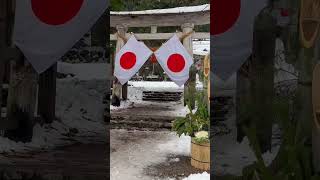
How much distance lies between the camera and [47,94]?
9.30 feet

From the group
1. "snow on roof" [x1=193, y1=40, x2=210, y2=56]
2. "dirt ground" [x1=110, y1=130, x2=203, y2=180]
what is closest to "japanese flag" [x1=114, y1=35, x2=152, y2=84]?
"dirt ground" [x1=110, y1=130, x2=203, y2=180]

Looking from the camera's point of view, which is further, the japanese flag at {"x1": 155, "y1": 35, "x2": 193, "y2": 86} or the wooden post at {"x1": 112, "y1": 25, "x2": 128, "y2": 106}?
the wooden post at {"x1": 112, "y1": 25, "x2": 128, "y2": 106}

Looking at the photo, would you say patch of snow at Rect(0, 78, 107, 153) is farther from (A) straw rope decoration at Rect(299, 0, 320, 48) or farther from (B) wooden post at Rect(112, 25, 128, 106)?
(B) wooden post at Rect(112, 25, 128, 106)

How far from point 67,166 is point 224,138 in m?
1.25

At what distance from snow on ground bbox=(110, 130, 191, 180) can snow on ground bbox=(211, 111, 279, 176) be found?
3.25 metres

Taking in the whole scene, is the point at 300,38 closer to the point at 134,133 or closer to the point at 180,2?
the point at 134,133

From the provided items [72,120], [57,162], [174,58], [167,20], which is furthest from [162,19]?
[57,162]

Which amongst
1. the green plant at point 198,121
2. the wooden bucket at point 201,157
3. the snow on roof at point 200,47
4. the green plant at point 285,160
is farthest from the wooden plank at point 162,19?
the green plant at point 285,160

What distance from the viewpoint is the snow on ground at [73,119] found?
279 centimetres

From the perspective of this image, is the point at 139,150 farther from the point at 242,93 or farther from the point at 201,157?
the point at 242,93

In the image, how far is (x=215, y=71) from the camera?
303 cm

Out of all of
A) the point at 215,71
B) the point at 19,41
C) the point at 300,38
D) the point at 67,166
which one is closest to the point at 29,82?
the point at 19,41

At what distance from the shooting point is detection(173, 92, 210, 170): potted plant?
6648 millimetres

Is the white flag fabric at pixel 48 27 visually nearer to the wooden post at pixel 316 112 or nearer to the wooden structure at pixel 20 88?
the wooden structure at pixel 20 88
